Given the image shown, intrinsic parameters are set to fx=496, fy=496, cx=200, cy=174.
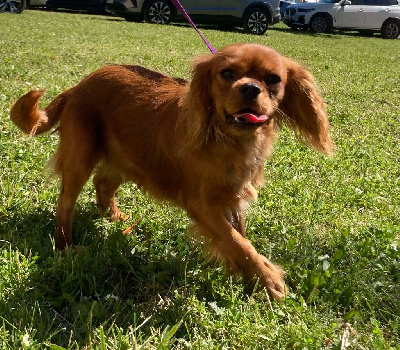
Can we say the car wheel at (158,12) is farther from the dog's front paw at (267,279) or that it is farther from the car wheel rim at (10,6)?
the dog's front paw at (267,279)

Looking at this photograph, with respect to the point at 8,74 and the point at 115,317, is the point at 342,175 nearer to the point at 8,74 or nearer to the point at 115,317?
the point at 115,317

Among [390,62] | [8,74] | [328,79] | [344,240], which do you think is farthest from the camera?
[390,62]

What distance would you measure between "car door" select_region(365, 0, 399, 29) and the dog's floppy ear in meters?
20.6

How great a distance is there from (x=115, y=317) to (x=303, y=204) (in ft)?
6.23

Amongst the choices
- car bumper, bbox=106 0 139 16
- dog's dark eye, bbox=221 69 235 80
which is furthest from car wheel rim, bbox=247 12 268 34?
dog's dark eye, bbox=221 69 235 80

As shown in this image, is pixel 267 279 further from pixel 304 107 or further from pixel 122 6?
pixel 122 6

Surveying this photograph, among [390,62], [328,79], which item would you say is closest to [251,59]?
[328,79]

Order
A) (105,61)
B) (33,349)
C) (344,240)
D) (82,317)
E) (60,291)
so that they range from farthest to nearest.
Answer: (105,61), (344,240), (60,291), (82,317), (33,349)

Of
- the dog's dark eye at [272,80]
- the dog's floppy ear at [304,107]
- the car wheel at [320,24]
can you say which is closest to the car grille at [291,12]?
the car wheel at [320,24]

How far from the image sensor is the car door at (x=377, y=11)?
842 inches

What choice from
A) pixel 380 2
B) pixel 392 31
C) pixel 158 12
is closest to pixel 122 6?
pixel 158 12

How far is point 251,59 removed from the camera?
8.42 feet

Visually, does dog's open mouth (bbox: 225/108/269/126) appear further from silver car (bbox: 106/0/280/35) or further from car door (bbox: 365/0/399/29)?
car door (bbox: 365/0/399/29)

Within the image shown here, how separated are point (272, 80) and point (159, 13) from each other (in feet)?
52.0
